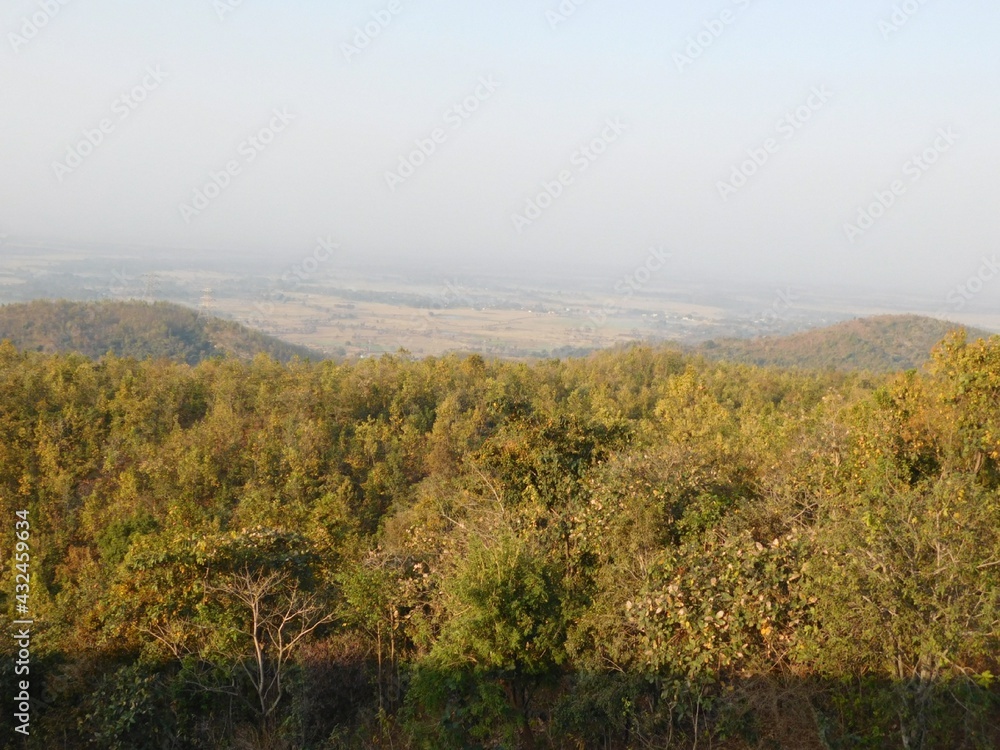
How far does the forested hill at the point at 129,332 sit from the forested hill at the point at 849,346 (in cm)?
2995

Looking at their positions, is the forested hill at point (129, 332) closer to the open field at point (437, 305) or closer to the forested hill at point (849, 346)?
the open field at point (437, 305)

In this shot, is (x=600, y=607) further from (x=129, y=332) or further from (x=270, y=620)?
(x=129, y=332)

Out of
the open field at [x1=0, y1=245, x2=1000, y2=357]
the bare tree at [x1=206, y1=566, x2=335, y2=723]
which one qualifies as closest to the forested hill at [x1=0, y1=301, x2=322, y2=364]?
the open field at [x1=0, y1=245, x2=1000, y2=357]

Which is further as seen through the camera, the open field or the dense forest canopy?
the open field

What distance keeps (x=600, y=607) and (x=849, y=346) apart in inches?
1842

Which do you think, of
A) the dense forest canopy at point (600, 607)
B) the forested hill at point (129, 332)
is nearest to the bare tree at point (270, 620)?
the dense forest canopy at point (600, 607)

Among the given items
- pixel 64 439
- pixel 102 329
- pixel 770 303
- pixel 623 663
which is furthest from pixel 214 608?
pixel 770 303

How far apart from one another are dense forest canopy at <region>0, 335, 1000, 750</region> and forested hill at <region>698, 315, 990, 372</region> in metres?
35.3

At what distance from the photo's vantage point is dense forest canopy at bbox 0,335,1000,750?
16.9 feet

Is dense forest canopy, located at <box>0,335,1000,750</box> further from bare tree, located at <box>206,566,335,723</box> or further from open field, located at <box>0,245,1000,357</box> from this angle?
open field, located at <box>0,245,1000,357</box>

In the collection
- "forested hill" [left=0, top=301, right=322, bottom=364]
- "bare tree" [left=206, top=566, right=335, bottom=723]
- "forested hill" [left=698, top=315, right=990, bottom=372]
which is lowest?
"forested hill" [left=0, top=301, right=322, bottom=364]

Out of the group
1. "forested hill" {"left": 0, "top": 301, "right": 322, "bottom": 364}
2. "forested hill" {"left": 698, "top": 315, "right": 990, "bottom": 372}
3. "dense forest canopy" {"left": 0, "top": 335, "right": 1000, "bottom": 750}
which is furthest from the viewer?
"forested hill" {"left": 698, "top": 315, "right": 990, "bottom": 372}

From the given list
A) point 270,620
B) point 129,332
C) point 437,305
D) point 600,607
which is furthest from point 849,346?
point 270,620

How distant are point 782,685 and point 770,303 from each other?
81.8 meters
